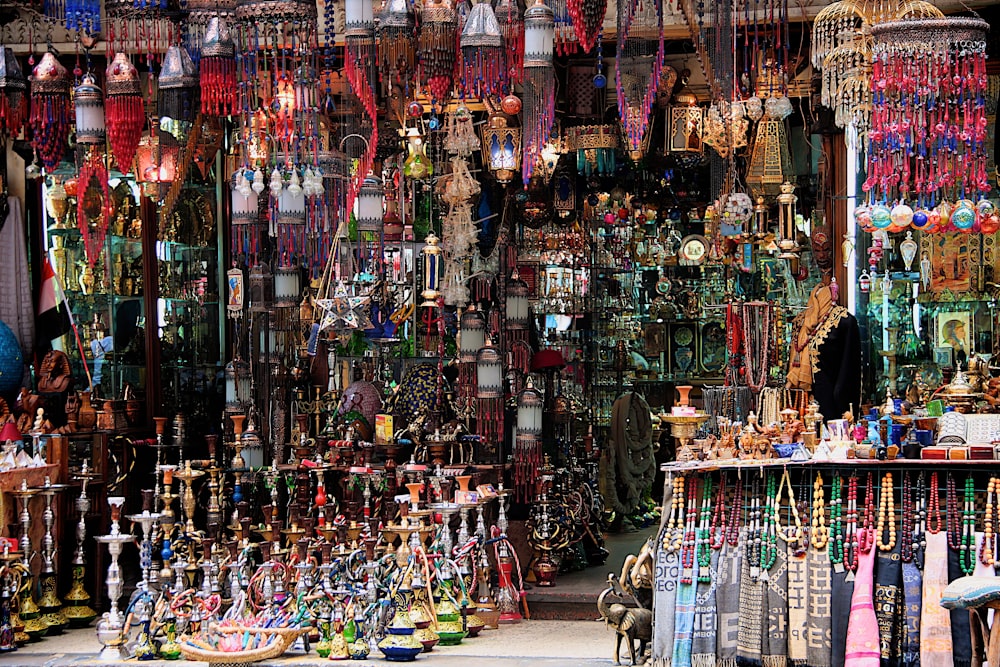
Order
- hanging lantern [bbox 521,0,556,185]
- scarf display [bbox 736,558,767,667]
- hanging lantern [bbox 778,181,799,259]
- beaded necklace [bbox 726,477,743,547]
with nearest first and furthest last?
scarf display [bbox 736,558,767,667], beaded necklace [bbox 726,477,743,547], hanging lantern [bbox 521,0,556,185], hanging lantern [bbox 778,181,799,259]

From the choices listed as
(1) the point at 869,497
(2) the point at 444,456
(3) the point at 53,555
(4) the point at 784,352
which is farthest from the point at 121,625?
A: (4) the point at 784,352

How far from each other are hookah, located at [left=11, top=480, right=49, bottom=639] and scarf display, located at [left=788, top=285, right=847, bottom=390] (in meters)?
3.96

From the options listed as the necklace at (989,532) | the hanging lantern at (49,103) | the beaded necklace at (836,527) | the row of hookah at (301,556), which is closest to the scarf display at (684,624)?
the beaded necklace at (836,527)

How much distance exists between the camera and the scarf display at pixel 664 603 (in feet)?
21.1

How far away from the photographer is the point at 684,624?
643 centimetres

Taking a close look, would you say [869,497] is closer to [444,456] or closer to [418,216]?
[444,456]

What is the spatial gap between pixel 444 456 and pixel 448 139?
175cm

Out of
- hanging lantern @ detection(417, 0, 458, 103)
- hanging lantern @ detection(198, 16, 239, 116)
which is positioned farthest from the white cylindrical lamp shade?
hanging lantern @ detection(198, 16, 239, 116)

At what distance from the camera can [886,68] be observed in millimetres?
6551

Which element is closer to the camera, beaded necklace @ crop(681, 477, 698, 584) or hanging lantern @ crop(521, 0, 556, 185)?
beaded necklace @ crop(681, 477, 698, 584)

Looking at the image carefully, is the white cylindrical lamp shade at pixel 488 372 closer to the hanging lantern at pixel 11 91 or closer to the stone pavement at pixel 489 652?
the stone pavement at pixel 489 652

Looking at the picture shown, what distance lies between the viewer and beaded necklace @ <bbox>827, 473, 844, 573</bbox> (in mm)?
6301

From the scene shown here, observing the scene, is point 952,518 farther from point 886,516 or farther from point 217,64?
point 217,64

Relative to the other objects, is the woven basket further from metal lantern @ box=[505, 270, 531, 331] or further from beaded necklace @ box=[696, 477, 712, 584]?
metal lantern @ box=[505, 270, 531, 331]
